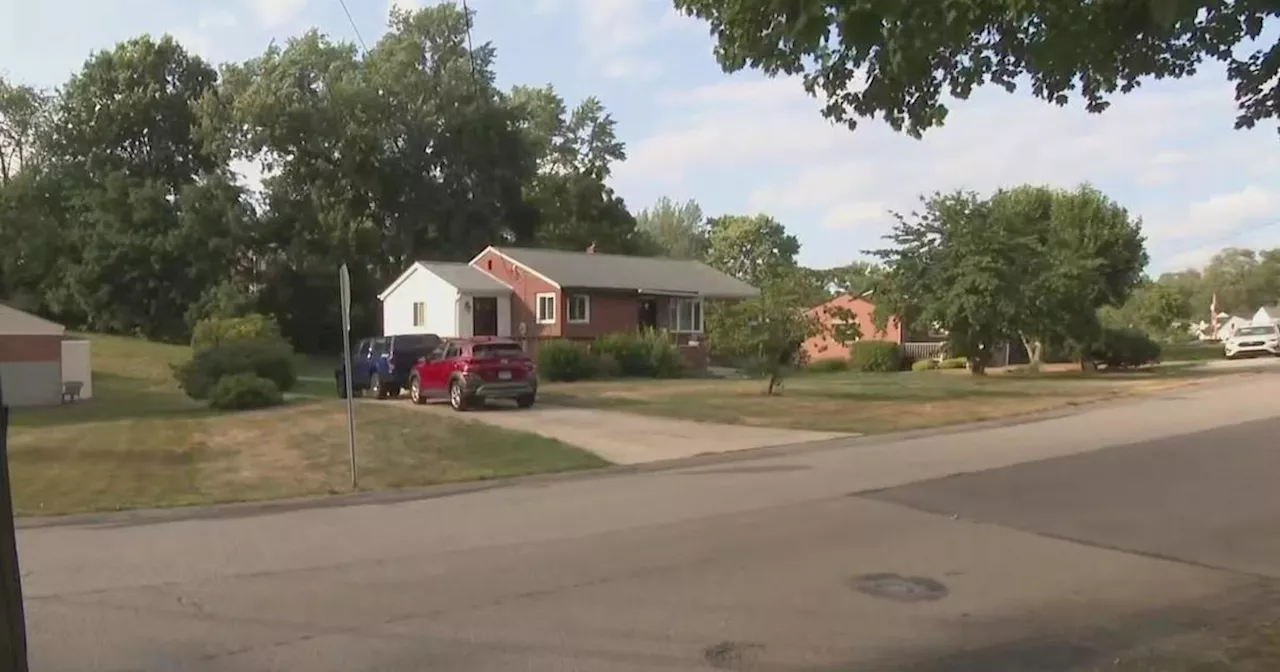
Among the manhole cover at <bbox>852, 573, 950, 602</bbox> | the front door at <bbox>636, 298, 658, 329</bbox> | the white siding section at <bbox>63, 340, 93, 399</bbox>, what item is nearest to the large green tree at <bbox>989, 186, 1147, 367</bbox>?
the front door at <bbox>636, 298, 658, 329</bbox>

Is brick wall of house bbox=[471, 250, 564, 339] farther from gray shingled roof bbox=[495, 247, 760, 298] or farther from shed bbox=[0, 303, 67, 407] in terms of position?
shed bbox=[0, 303, 67, 407]

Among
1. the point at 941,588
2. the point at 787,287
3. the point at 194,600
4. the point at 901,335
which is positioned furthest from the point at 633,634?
the point at 901,335

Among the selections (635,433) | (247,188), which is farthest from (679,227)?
(635,433)

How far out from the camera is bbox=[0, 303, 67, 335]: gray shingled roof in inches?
1192

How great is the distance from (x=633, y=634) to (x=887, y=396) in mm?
23236

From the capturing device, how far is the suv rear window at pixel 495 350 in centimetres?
2512

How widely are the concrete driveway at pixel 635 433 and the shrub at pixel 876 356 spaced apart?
28498 mm

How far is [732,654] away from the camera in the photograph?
6531 millimetres

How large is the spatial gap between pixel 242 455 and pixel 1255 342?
54.0 m

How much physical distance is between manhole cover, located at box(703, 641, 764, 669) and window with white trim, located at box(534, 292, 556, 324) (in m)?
37.5

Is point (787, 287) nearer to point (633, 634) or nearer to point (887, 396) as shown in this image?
point (887, 396)

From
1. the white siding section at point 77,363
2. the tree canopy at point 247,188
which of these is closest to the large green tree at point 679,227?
the tree canopy at point 247,188

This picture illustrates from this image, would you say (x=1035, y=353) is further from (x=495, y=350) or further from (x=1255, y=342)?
(x=495, y=350)

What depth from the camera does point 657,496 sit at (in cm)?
1298
